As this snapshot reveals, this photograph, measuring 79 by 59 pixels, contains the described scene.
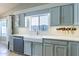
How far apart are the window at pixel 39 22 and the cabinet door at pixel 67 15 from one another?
17.2 inches

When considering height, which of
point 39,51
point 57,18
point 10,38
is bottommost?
point 39,51

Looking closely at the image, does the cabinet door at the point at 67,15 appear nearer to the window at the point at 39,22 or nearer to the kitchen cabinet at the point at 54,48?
the window at the point at 39,22

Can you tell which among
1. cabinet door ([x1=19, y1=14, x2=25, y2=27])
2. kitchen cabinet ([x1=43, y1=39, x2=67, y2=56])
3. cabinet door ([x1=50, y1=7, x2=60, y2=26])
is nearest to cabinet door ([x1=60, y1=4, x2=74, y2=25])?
cabinet door ([x1=50, y1=7, x2=60, y2=26])

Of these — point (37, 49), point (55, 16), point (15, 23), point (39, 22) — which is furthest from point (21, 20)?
point (55, 16)

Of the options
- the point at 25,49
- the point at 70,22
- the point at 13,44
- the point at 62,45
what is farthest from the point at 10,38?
the point at 70,22

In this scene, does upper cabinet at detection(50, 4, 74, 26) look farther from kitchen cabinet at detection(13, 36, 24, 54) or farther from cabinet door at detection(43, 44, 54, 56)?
kitchen cabinet at detection(13, 36, 24, 54)

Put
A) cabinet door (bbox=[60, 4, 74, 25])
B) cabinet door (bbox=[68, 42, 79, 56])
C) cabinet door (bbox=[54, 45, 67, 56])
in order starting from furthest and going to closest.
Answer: cabinet door (bbox=[60, 4, 74, 25]) < cabinet door (bbox=[54, 45, 67, 56]) < cabinet door (bbox=[68, 42, 79, 56])

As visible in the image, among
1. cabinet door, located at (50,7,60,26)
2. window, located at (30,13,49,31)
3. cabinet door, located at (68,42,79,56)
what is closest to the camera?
cabinet door, located at (68,42,79,56)

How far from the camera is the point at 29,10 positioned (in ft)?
12.3

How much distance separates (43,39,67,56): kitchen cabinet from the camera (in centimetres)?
354

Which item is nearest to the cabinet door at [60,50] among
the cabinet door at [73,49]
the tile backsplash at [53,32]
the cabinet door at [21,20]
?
the cabinet door at [73,49]

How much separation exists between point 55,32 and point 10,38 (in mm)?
1380

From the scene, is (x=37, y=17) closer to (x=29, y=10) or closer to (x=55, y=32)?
(x=29, y=10)

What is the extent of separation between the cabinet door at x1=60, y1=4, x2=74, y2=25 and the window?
44 cm
